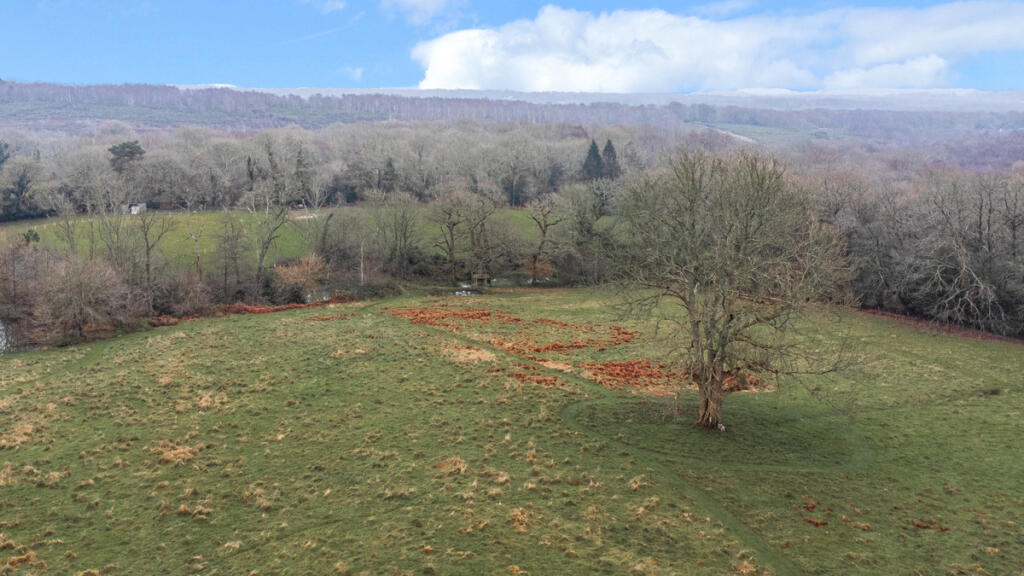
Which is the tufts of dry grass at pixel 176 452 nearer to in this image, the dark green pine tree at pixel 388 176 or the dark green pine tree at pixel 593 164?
the dark green pine tree at pixel 388 176

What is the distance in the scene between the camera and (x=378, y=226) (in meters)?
62.5

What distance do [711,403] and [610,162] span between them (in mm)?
79923

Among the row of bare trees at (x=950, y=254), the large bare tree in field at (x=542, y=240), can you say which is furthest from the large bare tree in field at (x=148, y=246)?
the row of bare trees at (x=950, y=254)

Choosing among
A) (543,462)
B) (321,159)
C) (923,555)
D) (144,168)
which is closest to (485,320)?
(543,462)

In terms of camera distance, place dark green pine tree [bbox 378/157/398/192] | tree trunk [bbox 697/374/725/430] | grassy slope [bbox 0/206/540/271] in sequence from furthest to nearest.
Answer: dark green pine tree [bbox 378/157/398/192], grassy slope [bbox 0/206/540/271], tree trunk [bbox 697/374/725/430]

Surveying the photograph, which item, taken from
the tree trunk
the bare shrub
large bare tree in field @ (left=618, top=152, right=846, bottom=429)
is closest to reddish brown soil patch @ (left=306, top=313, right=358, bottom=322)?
the bare shrub

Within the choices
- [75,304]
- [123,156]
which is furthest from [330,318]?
[123,156]

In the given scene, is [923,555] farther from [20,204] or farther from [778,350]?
[20,204]

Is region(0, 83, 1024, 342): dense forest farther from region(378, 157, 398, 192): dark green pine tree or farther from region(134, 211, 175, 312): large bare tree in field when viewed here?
region(378, 157, 398, 192): dark green pine tree

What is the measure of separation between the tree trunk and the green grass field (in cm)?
64

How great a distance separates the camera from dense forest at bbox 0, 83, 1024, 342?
138 feet

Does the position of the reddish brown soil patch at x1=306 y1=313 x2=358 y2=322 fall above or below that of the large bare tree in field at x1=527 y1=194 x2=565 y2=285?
below

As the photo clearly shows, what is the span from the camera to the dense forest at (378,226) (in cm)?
4209

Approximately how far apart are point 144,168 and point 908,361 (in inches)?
3348
